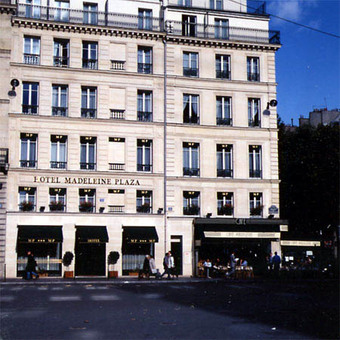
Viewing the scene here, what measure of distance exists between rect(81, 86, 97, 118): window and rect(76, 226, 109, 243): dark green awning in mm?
7538

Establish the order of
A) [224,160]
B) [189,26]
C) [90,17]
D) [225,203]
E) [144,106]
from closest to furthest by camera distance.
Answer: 1. [90,17]
2. [144,106]
3. [225,203]
4. [224,160]
5. [189,26]

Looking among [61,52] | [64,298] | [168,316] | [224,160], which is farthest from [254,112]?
[168,316]

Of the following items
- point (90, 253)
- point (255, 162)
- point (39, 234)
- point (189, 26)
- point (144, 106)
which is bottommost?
point (90, 253)

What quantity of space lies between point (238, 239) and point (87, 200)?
10.5m

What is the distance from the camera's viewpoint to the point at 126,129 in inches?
1587

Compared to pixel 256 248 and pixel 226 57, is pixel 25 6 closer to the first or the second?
pixel 226 57

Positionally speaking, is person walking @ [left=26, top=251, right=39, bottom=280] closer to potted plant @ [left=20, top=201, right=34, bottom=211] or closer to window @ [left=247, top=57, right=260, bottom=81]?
potted plant @ [left=20, top=201, right=34, bottom=211]

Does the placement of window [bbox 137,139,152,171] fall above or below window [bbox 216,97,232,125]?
below

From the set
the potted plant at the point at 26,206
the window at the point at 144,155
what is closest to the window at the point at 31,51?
the window at the point at 144,155

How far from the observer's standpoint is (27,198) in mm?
38094

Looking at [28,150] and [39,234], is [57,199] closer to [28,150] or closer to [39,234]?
[39,234]

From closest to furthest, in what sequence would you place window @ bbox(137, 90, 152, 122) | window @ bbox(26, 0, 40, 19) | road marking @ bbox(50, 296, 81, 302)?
road marking @ bbox(50, 296, 81, 302), window @ bbox(26, 0, 40, 19), window @ bbox(137, 90, 152, 122)

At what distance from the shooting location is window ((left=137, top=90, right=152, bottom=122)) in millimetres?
41125

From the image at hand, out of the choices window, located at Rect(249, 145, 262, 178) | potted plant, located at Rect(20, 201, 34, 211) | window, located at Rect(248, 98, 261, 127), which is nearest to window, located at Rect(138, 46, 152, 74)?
window, located at Rect(248, 98, 261, 127)
